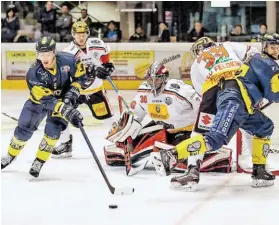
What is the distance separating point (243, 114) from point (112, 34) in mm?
6236

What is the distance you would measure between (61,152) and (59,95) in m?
0.85

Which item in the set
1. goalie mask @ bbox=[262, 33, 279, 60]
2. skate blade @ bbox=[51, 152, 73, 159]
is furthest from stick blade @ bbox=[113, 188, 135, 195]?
skate blade @ bbox=[51, 152, 73, 159]

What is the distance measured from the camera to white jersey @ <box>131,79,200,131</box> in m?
4.71

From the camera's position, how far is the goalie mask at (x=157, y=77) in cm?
459

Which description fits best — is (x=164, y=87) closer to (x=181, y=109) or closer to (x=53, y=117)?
(x=181, y=109)

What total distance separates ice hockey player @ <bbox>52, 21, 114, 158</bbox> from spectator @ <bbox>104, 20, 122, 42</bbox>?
4.35 metres

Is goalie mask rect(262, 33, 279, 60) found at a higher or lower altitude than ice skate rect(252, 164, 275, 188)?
higher

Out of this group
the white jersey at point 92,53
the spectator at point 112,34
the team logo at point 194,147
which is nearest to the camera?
the team logo at point 194,147

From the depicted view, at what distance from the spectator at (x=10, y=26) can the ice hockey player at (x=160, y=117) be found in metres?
6.00

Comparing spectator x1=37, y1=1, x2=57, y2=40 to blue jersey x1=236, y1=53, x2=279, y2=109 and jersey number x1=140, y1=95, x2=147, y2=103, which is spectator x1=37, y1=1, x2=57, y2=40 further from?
blue jersey x1=236, y1=53, x2=279, y2=109

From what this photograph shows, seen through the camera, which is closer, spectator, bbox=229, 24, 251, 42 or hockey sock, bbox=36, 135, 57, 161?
hockey sock, bbox=36, 135, 57, 161

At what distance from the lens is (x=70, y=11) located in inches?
434

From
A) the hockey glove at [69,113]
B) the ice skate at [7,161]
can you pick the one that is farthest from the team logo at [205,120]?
the ice skate at [7,161]

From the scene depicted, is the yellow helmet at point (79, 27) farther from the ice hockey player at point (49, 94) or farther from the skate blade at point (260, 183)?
the skate blade at point (260, 183)
